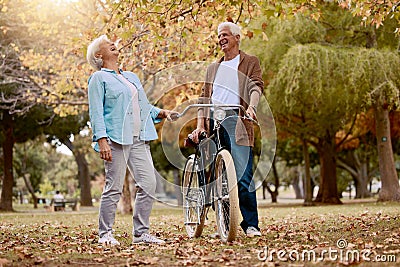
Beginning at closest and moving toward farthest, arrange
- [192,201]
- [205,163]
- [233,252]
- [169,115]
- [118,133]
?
1. [233,252]
2. [118,133]
3. [169,115]
4. [205,163]
5. [192,201]

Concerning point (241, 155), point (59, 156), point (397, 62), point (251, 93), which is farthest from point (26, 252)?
point (59, 156)

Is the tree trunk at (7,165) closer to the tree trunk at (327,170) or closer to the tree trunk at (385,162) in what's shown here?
the tree trunk at (327,170)

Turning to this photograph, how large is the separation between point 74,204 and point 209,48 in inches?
747

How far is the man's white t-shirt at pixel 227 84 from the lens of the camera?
6570mm

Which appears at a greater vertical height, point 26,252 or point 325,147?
point 325,147

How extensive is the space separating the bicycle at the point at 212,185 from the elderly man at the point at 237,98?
0.48 ft

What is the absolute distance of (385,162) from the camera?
19.6 metres

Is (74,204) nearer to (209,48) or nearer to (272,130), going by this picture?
(209,48)

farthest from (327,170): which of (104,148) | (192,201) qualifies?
(104,148)

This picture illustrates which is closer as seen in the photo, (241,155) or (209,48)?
(241,155)

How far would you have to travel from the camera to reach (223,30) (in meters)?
A: 6.64

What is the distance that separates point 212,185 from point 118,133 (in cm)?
113

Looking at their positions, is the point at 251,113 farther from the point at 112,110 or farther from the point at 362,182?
the point at 362,182

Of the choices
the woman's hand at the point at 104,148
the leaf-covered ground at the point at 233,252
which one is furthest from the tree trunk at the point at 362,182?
the woman's hand at the point at 104,148
